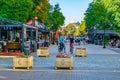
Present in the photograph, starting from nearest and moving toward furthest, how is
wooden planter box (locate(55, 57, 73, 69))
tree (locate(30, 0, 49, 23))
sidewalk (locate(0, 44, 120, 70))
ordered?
wooden planter box (locate(55, 57, 73, 69)) → sidewalk (locate(0, 44, 120, 70)) → tree (locate(30, 0, 49, 23))

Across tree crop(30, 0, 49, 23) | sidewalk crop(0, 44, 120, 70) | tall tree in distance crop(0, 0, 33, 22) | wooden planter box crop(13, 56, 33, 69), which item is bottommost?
sidewalk crop(0, 44, 120, 70)

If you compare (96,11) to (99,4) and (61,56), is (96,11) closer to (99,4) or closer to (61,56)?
(99,4)

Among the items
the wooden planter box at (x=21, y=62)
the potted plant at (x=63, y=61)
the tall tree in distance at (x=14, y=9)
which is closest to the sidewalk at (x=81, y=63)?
the wooden planter box at (x=21, y=62)

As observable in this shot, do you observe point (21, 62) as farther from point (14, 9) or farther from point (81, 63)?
point (14, 9)

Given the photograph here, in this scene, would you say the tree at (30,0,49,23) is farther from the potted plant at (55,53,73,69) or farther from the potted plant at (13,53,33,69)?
A: the potted plant at (55,53,73,69)

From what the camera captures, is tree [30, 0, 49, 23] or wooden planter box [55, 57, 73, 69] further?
tree [30, 0, 49, 23]

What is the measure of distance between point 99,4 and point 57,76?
307ft

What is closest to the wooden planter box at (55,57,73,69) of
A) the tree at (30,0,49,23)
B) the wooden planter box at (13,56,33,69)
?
the wooden planter box at (13,56,33,69)

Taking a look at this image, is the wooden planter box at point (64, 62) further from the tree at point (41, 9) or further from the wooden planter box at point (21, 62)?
the tree at point (41, 9)

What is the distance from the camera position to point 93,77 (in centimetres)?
1945

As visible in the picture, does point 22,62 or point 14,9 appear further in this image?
point 14,9

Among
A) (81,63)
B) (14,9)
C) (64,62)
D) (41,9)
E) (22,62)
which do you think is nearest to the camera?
(64,62)

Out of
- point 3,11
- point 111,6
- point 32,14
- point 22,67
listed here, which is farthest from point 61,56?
point 111,6

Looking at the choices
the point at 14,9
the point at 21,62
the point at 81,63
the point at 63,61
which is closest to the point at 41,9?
A: the point at 14,9
